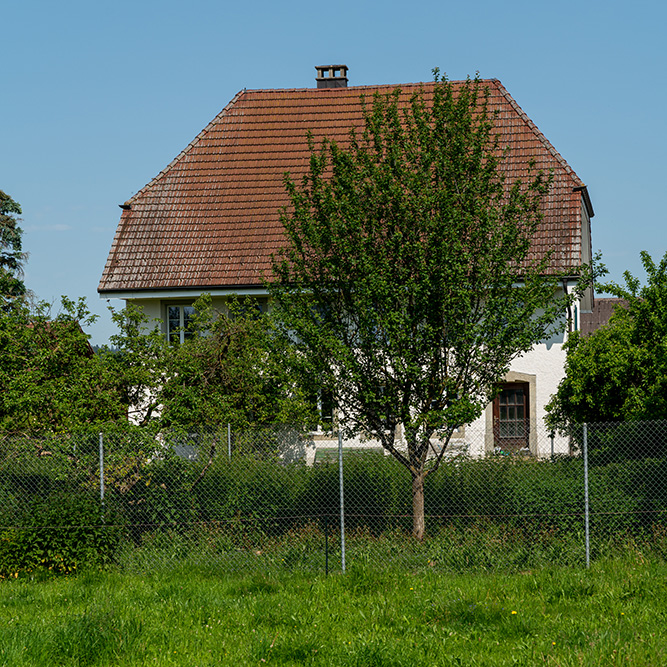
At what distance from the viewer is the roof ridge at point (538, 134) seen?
65.7ft

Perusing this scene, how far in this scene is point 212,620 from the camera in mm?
7844

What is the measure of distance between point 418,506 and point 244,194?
12538 mm

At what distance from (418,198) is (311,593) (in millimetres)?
4888

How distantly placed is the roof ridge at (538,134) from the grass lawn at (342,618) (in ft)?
40.4

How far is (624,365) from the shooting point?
14336mm

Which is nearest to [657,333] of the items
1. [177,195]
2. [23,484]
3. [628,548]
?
[628,548]

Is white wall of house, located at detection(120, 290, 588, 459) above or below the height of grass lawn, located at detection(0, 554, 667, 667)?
above

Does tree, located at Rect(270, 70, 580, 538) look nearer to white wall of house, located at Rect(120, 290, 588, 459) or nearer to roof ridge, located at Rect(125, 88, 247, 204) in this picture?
white wall of house, located at Rect(120, 290, 588, 459)

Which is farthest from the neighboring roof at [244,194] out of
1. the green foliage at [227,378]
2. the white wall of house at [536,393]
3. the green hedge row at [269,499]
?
the green hedge row at [269,499]

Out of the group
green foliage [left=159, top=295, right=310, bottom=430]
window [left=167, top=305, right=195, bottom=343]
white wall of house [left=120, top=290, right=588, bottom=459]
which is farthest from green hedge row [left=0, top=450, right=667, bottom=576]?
window [left=167, top=305, right=195, bottom=343]

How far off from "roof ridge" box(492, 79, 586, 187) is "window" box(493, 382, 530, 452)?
16.5ft

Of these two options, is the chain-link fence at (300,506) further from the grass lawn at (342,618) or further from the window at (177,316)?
the window at (177,316)

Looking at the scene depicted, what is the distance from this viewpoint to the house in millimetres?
18812

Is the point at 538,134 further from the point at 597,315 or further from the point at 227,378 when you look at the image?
the point at 597,315
